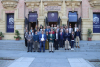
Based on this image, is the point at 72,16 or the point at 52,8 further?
the point at 72,16

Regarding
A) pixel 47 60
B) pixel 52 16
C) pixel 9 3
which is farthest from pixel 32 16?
pixel 47 60

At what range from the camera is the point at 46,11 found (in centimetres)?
1321

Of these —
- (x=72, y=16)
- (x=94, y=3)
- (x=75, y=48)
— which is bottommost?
(x=75, y=48)

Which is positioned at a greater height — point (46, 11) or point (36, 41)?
point (46, 11)

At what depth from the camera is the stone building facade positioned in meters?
12.7

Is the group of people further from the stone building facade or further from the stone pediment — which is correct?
the stone pediment

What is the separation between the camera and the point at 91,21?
41.7 ft

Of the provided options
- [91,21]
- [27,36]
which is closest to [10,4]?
[27,36]

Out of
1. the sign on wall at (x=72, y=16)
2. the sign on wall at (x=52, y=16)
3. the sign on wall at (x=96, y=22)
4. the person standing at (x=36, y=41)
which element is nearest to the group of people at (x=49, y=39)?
the person standing at (x=36, y=41)

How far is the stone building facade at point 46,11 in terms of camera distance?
501 inches

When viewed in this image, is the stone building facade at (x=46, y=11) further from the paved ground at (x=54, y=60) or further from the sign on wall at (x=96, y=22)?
the paved ground at (x=54, y=60)

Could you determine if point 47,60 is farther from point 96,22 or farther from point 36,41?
point 96,22

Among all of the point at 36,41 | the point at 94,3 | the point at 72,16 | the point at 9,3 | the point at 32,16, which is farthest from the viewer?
the point at 32,16

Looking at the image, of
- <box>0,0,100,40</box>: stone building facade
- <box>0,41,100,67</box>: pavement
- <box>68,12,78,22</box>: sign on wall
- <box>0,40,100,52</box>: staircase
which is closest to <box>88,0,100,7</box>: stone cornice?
<box>0,0,100,40</box>: stone building facade
